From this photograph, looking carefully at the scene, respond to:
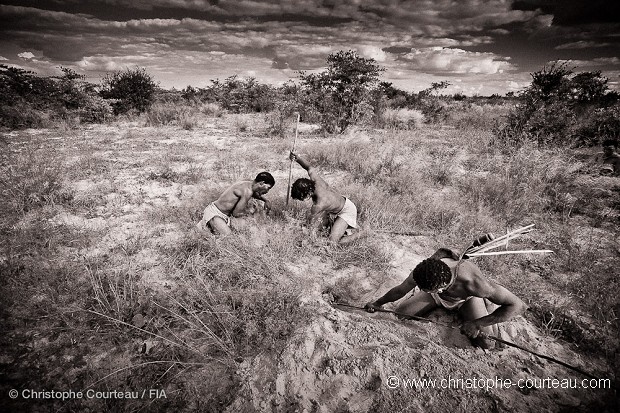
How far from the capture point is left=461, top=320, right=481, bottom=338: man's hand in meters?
2.67

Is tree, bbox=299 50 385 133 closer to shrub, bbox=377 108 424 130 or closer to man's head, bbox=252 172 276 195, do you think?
shrub, bbox=377 108 424 130

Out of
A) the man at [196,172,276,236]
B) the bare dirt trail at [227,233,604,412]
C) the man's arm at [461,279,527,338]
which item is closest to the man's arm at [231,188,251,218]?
the man at [196,172,276,236]

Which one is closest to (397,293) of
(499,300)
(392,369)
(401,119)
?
(392,369)

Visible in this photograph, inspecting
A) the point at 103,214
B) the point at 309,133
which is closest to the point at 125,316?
the point at 103,214

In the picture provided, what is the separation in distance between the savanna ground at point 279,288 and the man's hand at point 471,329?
7.9 inches

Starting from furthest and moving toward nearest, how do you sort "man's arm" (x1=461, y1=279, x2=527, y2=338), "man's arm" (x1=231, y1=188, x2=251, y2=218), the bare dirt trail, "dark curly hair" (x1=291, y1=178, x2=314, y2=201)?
1. "man's arm" (x1=231, y1=188, x2=251, y2=218)
2. "dark curly hair" (x1=291, y1=178, x2=314, y2=201)
3. "man's arm" (x1=461, y1=279, x2=527, y2=338)
4. the bare dirt trail

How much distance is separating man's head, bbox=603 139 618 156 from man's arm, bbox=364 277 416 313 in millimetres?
8824

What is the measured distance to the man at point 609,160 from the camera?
6961mm

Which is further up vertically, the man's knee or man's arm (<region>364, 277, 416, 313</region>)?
man's arm (<region>364, 277, 416, 313</region>)

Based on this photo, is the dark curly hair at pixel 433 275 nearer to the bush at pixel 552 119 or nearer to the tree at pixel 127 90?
the bush at pixel 552 119

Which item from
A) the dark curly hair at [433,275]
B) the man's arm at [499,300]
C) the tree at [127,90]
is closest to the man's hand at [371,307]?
the dark curly hair at [433,275]

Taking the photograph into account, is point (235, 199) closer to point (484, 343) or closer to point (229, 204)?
point (229, 204)

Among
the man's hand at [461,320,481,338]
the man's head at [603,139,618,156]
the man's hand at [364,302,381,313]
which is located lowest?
the man's hand at [364,302,381,313]

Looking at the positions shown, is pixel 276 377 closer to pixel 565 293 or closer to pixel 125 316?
pixel 125 316
